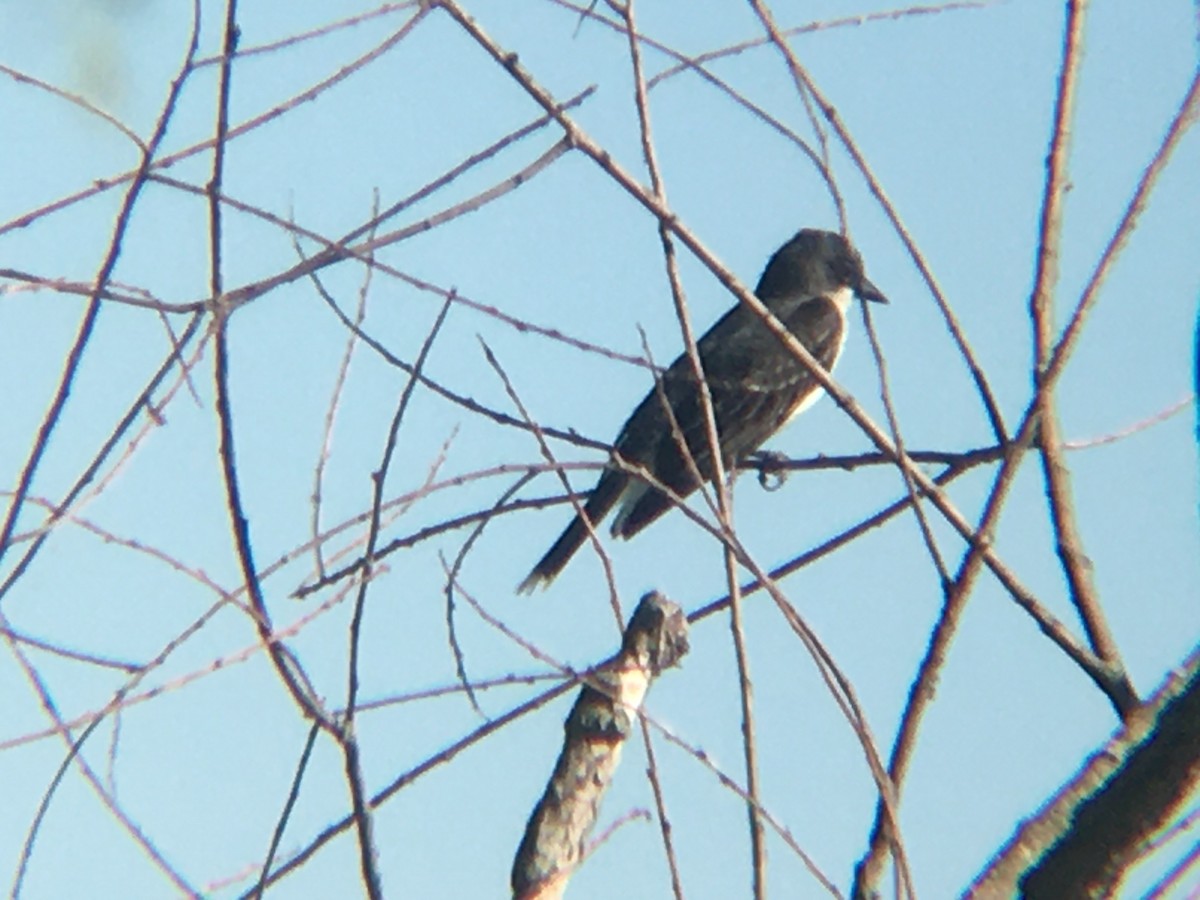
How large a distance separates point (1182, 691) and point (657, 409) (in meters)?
5.13

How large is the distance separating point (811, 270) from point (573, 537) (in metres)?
2.34

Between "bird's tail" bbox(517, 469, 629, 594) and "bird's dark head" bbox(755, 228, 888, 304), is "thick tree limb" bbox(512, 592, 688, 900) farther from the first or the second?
"bird's dark head" bbox(755, 228, 888, 304)

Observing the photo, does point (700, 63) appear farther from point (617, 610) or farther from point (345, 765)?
point (345, 765)

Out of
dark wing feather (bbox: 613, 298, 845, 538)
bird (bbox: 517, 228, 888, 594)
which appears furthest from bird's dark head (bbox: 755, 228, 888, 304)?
dark wing feather (bbox: 613, 298, 845, 538)

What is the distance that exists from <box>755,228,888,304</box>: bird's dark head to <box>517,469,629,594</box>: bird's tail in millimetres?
1930

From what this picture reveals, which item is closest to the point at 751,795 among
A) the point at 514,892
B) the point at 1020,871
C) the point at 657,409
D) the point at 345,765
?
the point at 1020,871

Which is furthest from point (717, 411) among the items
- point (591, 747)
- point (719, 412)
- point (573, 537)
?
point (591, 747)

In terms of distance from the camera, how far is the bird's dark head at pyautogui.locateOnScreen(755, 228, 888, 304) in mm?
8539

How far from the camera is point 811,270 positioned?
8.60m

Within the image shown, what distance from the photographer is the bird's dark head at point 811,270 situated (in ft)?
28.0

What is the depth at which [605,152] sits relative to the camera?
2.45 metres

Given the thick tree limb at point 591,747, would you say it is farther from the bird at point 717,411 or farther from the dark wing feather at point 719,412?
the dark wing feather at point 719,412

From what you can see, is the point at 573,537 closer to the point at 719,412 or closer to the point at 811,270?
the point at 719,412

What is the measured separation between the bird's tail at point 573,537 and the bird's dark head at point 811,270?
76.0 inches
